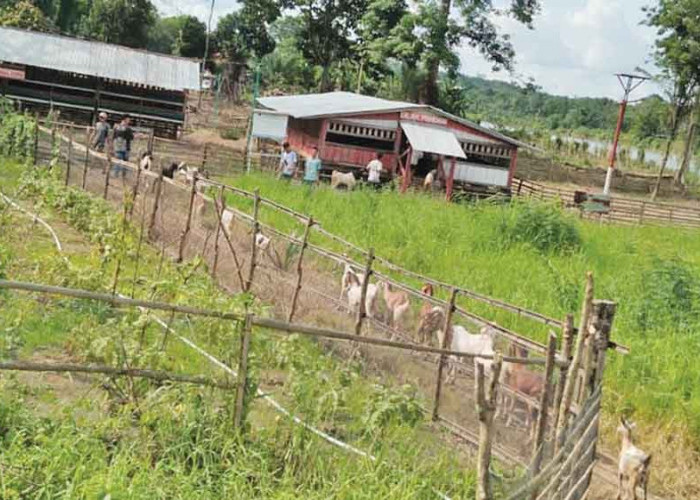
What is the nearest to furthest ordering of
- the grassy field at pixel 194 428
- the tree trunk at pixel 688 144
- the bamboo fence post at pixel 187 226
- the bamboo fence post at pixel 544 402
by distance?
the grassy field at pixel 194 428 → the bamboo fence post at pixel 544 402 → the bamboo fence post at pixel 187 226 → the tree trunk at pixel 688 144

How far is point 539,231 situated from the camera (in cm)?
1521

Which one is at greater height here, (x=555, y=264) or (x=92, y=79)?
(x=92, y=79)

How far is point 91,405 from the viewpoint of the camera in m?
5.73

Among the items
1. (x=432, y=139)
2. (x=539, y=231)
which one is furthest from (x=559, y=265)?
(x=432, y=139)

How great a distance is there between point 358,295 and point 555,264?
5.65 metres

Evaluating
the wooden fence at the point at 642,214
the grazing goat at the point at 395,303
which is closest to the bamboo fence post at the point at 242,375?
the grazing goat at the point at 395,303

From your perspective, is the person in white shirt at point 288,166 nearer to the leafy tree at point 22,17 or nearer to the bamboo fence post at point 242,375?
the bamboo fence post at point 242,375

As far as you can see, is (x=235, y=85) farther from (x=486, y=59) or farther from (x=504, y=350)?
(x=504, y=350)

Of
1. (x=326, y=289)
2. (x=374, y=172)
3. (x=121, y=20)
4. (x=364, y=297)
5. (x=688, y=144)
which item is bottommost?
(x=326, y=289)

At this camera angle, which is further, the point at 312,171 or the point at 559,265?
the point at 312,171

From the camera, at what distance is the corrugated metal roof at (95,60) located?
2730 centimetres

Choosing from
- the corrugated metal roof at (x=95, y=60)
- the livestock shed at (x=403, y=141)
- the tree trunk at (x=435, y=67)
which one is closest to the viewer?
the livestock shed at (x=403, y=141)

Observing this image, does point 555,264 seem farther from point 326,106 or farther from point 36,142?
point 326,106

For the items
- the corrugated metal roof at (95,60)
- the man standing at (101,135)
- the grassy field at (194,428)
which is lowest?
the grassy field at (194,428)
